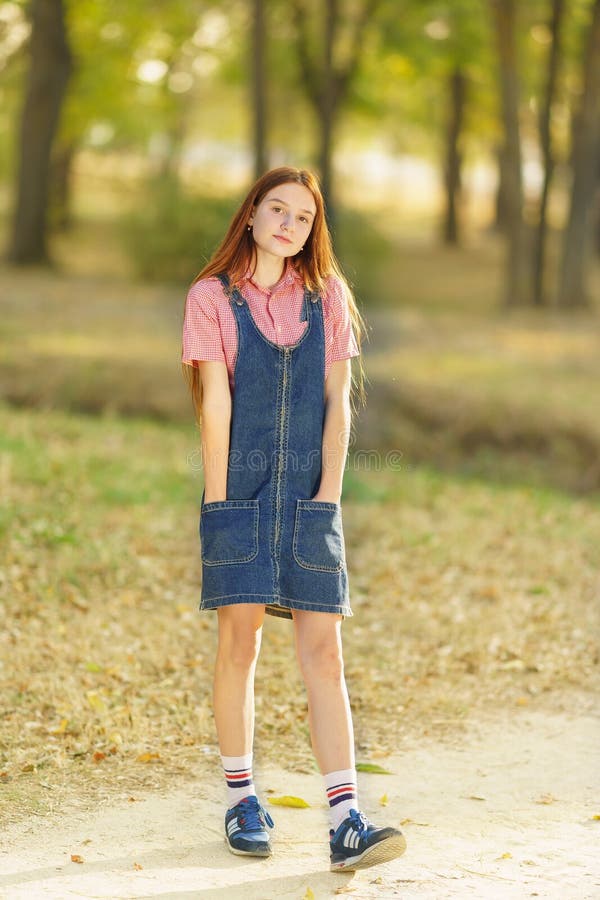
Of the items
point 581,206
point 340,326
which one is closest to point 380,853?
point 340,326

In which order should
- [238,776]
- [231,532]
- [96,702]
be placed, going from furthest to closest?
[96,702] < [238,776] < [231,532]

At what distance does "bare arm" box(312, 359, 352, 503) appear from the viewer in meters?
3.93

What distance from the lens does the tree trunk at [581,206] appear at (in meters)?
19.8

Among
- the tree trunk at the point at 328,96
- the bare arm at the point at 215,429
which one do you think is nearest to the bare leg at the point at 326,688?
the bare arm at the point at 215,429

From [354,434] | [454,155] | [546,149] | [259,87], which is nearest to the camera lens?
[354,434]

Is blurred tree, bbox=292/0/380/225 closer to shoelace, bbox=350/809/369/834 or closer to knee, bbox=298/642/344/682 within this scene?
knee, bbox=298/642/344/682

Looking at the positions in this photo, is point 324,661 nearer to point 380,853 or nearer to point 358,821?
point 358,821

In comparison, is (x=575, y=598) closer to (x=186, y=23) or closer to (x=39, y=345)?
(x=39, y=345)

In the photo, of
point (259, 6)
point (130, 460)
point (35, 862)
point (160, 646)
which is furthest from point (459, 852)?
point (259, 6)

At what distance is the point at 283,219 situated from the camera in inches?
156

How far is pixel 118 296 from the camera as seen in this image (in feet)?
64.1

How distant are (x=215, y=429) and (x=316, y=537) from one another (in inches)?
18.3

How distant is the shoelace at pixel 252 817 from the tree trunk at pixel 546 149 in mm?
17965

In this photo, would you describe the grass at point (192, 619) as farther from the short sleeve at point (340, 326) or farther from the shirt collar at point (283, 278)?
the shirt collar at point (283, 278)
